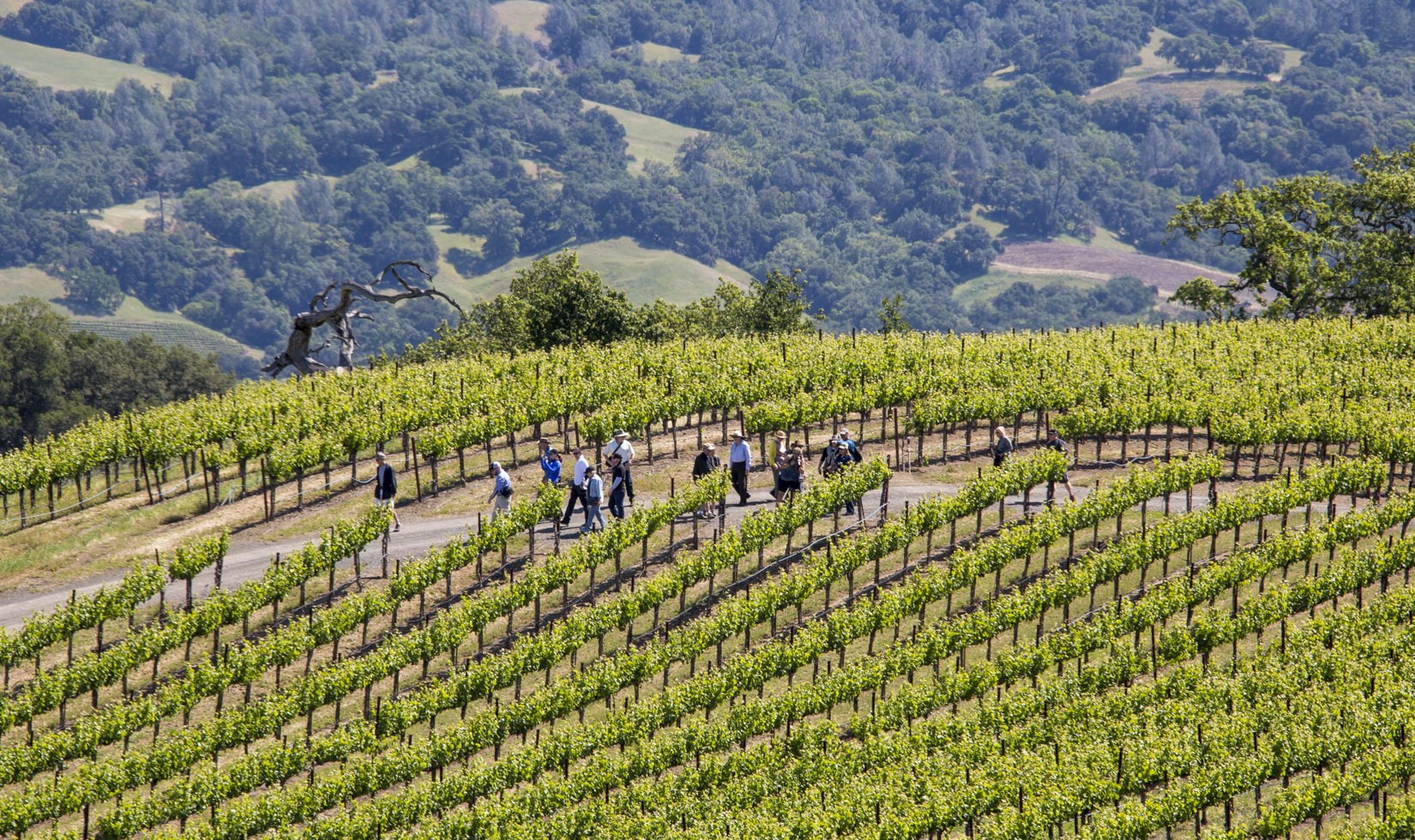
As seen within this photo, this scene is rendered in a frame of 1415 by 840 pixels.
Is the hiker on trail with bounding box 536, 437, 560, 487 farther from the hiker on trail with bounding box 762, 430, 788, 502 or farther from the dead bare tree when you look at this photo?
the dead bare tree

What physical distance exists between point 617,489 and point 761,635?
5.92 m

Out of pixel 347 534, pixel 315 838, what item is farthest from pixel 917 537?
pixel 315 838

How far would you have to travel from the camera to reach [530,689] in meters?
27.6

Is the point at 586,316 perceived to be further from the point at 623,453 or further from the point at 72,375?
Answer: the point at 72,375

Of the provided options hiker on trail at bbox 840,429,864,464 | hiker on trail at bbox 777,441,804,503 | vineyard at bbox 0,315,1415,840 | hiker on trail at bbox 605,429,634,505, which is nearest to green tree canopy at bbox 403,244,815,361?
vineyard at bbox 0,315,1415,840

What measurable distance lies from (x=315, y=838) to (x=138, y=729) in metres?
6.43

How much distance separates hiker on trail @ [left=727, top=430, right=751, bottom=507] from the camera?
1299 inches

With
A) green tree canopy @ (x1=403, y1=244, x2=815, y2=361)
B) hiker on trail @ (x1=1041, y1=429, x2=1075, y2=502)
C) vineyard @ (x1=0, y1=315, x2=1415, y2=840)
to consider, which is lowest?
vineyard @ (x1=0, y1=315, x2=1415, y2=840)

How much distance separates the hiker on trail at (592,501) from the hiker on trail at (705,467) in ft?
9.50

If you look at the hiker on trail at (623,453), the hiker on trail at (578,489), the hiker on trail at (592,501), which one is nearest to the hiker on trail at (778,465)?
the hiker on trail at (623,453)

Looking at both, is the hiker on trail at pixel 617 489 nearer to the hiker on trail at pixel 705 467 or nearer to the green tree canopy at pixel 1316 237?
the hiker on trail at pixel 705 467

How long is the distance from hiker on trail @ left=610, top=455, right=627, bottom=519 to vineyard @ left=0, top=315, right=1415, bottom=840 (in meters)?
1.23

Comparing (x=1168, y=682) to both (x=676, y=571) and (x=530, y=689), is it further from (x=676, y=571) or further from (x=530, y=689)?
(x=530, y=689)

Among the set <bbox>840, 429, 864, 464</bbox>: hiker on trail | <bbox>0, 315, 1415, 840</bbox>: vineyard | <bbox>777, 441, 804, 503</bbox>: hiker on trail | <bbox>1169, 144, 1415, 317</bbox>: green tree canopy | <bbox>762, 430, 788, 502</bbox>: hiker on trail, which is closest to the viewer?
<bbox>0, 315, 1415, 840</bbox>: vineyard
